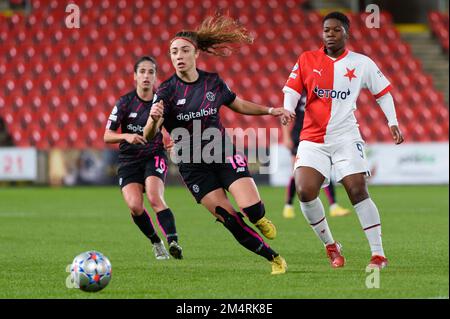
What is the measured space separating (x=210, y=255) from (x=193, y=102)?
6.95ft

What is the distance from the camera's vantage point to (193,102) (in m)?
7.70

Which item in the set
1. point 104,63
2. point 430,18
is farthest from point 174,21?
point 430,18

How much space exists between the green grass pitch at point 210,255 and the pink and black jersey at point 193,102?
1.21 m

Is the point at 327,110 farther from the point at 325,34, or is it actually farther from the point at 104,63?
the point at 104,63

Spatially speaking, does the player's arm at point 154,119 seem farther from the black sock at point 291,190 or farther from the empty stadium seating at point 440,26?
the empty stadium seating at point 440,26

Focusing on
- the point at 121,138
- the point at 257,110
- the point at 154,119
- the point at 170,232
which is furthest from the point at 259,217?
the point at 170,232

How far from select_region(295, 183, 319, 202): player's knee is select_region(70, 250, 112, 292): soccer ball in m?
1.97

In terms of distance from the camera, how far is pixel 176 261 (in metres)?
8.76

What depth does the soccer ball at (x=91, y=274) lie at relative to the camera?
6508mm

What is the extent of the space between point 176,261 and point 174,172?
13.6 meters

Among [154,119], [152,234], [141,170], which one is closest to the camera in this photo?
[154,119]

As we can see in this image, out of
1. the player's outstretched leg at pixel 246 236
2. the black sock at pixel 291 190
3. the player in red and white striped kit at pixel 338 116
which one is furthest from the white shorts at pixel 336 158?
the black sock at pixel 291 190

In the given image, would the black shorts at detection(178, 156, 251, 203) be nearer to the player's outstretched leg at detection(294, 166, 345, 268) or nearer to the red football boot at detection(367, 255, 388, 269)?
the player's outstretched leg at detection(294, 166, 345, 268)

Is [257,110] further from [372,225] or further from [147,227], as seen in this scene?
[147,227]
